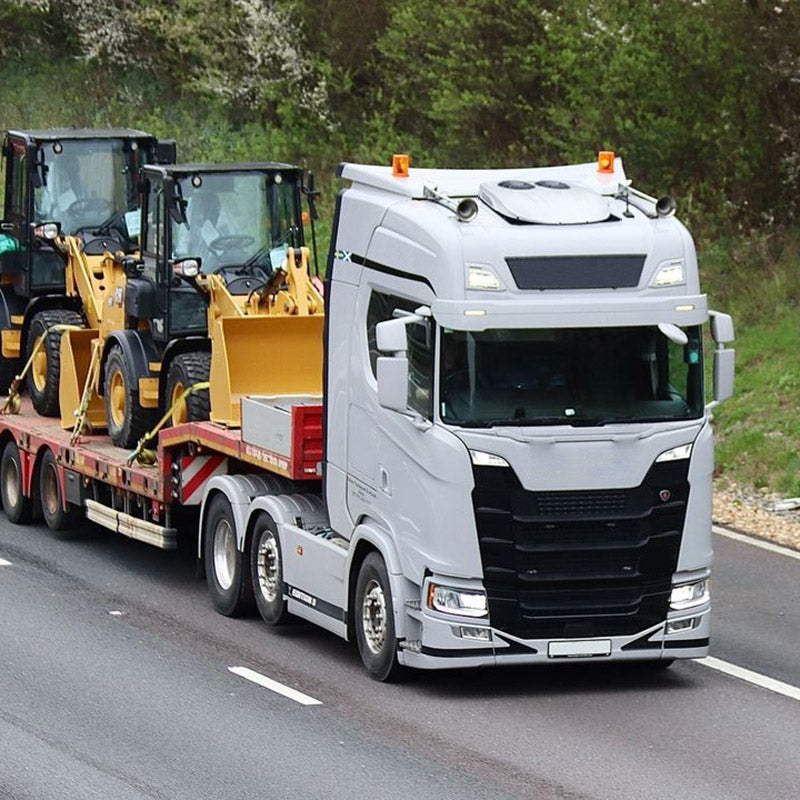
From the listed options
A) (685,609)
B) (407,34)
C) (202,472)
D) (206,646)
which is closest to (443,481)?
(685,609)

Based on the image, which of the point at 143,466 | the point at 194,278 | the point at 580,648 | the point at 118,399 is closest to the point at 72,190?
the point at 118,399

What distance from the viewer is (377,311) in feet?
45.1

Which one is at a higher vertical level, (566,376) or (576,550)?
(566,376)

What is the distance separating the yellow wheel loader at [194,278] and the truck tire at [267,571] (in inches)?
77.6

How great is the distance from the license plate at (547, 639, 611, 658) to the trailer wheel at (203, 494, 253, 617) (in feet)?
10.2

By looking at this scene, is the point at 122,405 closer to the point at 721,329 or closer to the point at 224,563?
the point at 224,563

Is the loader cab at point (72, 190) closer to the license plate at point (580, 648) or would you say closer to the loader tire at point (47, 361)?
the loader tire at point (47, 361)

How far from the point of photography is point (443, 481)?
502 inches

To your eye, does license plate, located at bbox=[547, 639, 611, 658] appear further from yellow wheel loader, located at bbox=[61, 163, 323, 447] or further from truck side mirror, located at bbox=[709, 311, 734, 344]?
yellow wheel loader, located at bbox=[61, 163, 323, 447]

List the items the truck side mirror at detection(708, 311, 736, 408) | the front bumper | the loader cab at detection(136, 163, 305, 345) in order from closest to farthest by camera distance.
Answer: the front bumper → the truck side mirror at detection(708, 311, 736, 408) → the loader cab at detection(136, 163, 305, 345)

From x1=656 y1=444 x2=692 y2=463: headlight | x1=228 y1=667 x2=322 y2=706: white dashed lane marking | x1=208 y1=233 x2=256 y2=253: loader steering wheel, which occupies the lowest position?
x1=228 y1=667 x2=322 y2=706: white dashed lane marking

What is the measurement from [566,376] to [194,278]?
5.42 metres

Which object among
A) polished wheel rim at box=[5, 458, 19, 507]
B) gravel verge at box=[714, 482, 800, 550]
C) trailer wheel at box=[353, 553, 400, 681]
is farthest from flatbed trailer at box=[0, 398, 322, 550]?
gravel verge at box=[714, 482, 800, 550]

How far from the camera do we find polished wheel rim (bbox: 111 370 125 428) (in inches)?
715
